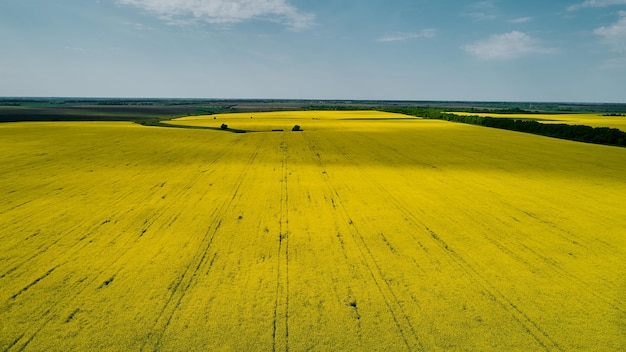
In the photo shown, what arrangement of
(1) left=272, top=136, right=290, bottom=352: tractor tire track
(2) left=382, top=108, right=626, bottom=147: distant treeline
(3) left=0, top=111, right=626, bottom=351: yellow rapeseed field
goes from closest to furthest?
1. (1) left=272, top=136, right=290, bottom=352: tractor tire track
2. (3) left=0, top=111, right=626, bottom=351: yellow rapeseed field
3. (2) left=382, top=108, right=626, bottom=147: distant treeline

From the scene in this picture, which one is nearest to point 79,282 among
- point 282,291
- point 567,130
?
point 282,291

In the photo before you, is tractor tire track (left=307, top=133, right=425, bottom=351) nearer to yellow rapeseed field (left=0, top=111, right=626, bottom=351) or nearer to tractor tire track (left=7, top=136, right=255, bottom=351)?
Result: yellow rapeseed field (left=0, top=111, right=626, bottom=351)

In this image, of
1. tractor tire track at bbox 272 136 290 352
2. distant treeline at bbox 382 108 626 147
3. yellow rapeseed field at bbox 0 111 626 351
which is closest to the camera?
tractor tire track at bbox 272 136 290 352

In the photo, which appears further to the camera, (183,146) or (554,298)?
(183,146)

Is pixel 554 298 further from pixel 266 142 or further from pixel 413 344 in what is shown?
pixel 266 142

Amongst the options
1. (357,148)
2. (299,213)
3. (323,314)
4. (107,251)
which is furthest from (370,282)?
(357,148)

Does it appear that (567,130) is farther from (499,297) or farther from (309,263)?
(309,263)

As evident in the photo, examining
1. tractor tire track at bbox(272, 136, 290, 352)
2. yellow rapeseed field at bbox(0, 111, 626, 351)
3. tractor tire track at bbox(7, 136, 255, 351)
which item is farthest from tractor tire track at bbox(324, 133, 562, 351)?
tractor tire track at bbox(7, 136, 255, 351)

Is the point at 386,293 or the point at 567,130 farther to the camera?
the point at 567,130
